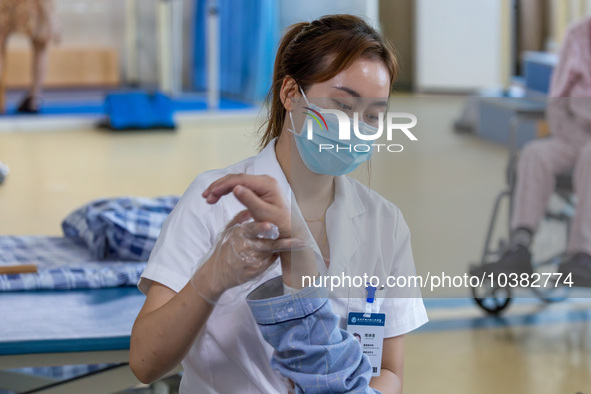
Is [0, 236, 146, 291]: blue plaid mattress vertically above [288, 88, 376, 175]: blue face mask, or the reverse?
[288, 88, 376, 175]: blue face mask

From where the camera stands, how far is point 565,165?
2.28 m

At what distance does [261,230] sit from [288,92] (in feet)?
1.07

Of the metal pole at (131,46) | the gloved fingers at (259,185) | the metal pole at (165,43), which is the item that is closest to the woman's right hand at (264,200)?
the gloved fingers at (259,185)

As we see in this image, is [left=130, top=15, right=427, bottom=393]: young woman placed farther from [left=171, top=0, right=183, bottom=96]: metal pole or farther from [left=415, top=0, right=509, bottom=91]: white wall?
[left=171, top=0, right=183, bottom=96]: metal pole

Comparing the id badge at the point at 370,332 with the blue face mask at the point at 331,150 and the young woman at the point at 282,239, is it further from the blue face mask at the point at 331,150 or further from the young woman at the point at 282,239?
the blue face mask at the point at 331,150

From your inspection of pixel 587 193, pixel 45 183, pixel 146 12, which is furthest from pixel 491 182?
pixel 146 12

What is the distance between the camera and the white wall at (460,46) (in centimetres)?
628

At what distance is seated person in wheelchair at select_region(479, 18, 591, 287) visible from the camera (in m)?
1.17

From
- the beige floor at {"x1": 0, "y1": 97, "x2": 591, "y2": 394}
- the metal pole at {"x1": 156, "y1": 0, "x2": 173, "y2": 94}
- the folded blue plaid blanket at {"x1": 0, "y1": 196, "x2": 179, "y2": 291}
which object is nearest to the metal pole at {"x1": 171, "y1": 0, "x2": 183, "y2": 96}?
the metal pole at {"x1": 156, "y1": 0, "x2": 173, "y2": 94}

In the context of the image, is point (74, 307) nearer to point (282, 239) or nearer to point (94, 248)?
point (94, 248)

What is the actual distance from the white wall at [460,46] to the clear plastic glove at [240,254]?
4156 millimetres

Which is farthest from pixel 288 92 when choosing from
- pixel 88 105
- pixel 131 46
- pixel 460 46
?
pixel 131 46

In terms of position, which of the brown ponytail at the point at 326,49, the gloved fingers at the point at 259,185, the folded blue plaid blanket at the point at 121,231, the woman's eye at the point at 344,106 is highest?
the brown ponytail at the point at 326,49

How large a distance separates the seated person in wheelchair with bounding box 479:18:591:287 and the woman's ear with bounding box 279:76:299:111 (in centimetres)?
34
